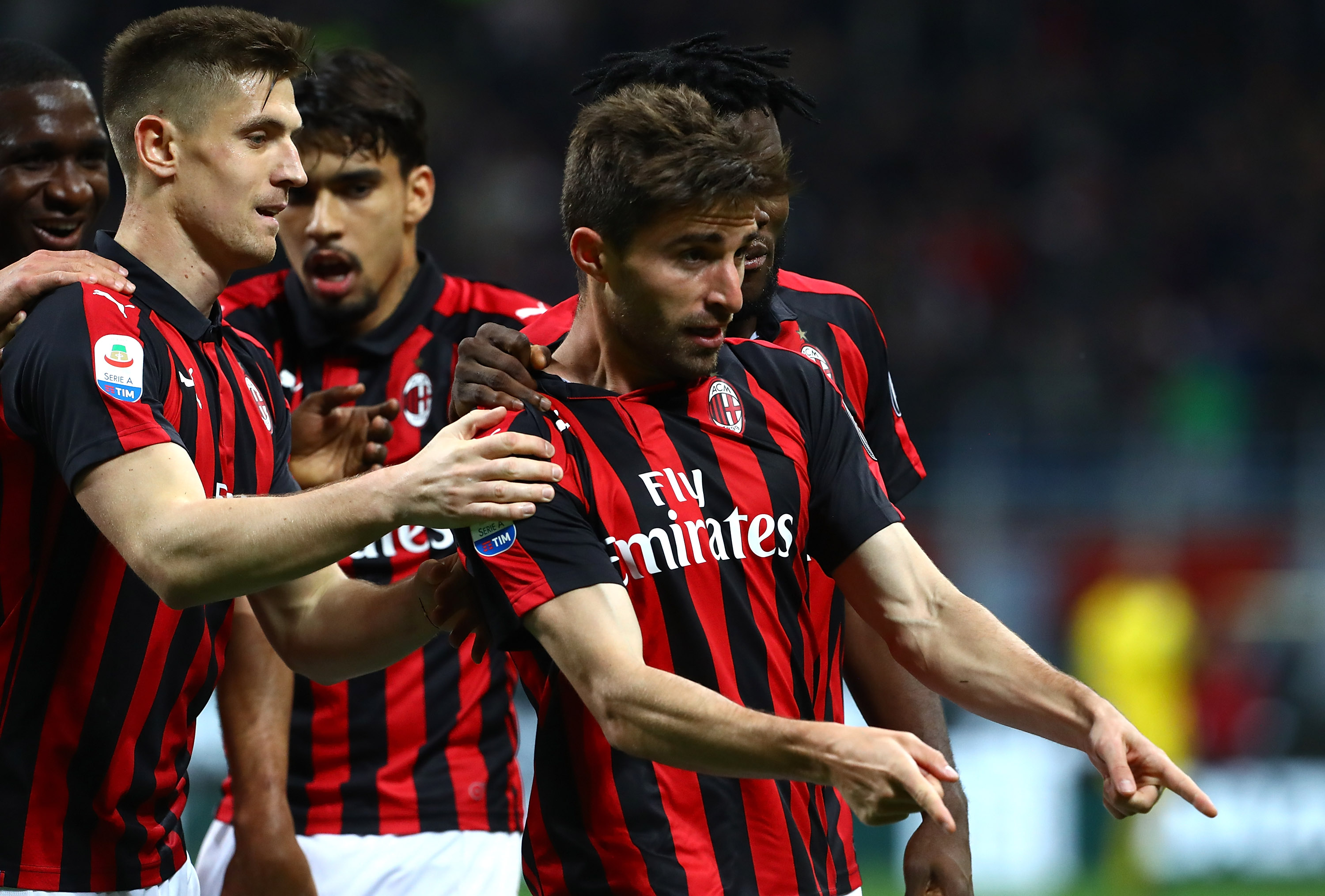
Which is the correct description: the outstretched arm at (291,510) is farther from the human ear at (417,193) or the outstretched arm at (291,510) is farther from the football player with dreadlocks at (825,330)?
the human ear at (417,193)

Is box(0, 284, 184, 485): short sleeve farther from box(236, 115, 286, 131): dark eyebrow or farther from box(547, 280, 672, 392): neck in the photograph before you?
box(547, 280, 672, 392): neck

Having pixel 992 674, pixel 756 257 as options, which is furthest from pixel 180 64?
pixel 992 674

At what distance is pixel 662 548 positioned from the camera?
2904mm

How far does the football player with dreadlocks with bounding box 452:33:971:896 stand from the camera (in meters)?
3.57

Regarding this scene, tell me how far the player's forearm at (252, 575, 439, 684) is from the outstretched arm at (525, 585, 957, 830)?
0.66m

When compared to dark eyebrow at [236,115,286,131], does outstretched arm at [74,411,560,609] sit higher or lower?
lower

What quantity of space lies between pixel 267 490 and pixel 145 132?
81 centimetres

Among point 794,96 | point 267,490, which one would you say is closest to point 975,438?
point 794,96

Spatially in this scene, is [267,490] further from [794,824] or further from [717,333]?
[794,824]

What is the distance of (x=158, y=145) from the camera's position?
3.25 meters

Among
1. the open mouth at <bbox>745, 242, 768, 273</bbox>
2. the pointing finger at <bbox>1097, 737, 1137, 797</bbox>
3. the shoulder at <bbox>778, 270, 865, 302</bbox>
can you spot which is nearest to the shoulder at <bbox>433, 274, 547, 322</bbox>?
the shoulder at <bbox>778, 270, 865, 302</bbox>

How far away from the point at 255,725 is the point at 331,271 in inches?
52.4

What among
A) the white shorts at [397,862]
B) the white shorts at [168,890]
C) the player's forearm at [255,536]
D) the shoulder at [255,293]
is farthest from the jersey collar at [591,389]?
the white shorts at [397,862]

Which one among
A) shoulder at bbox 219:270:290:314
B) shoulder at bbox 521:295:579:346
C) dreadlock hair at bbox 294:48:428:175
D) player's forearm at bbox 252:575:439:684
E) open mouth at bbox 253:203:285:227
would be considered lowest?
player's forearm at bbox 252:575:439:684
